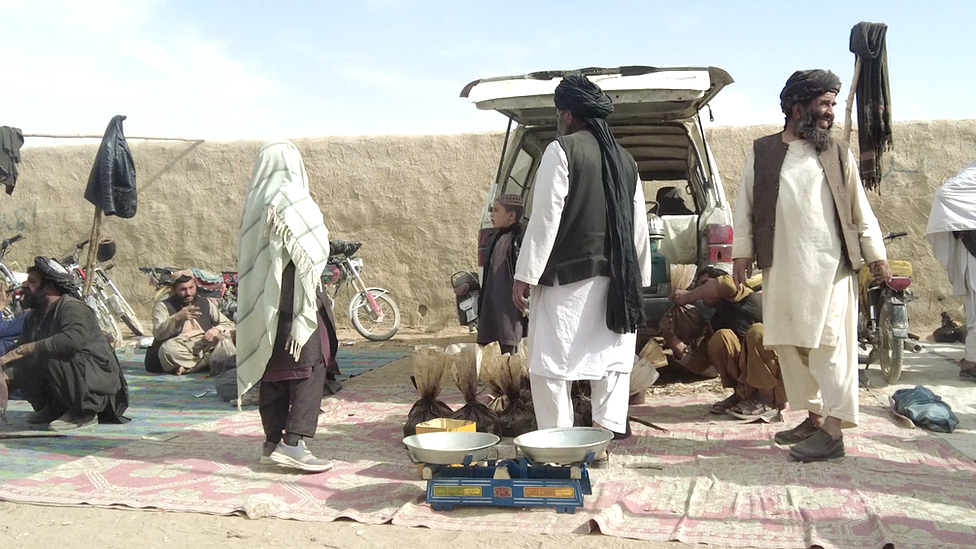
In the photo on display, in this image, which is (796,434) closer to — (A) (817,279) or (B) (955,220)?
(A) (817,279)

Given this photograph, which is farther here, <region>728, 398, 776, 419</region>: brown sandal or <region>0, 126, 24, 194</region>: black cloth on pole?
<region>0, 126, 24, 194</region>: black cloth on pole

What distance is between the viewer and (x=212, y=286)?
327 inches

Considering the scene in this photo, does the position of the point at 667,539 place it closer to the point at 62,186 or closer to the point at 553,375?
the point at 553,375

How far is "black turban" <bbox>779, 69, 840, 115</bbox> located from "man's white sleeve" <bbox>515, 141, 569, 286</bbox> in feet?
3.67

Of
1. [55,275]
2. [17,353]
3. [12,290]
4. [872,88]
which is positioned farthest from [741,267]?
[12,290]

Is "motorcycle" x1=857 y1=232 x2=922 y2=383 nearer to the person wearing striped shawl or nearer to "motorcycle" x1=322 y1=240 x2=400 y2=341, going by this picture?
the person wearing striped shawl

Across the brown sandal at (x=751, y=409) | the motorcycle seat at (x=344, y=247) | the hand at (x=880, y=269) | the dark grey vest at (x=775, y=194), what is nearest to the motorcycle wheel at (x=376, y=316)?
the motorcycle seat at (x=344, y=247)

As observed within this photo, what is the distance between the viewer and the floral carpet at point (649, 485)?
2943mm

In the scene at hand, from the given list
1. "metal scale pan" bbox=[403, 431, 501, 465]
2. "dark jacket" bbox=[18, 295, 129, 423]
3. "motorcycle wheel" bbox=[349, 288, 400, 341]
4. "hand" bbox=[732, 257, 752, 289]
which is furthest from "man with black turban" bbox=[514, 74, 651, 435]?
"motorcycle wheel" bbox=[349, 288, 400, 341]

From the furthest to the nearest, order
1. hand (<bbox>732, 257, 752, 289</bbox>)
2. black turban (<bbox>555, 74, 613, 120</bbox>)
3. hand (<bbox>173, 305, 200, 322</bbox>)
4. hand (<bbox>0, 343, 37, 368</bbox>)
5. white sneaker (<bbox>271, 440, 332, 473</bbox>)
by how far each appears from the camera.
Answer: hand (<bbox>173, 305, 200, 322</bbox>)
hand (<bbox>0, 343, 37, 368</bbox>)
hand (<bbox>732, 257, 752, 289</bbox>)
white sneaker (<bbox>271, 440, 332, 473</bbox>)
black turban (<bbox>555, 74, 613, 120</bbox>)

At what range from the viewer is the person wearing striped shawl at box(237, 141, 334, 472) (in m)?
3.83

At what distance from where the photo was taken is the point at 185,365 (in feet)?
23.6

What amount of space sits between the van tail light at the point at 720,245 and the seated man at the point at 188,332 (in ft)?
12.3

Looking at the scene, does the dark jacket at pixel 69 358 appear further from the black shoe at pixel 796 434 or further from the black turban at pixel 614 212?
the black shoe at pixel 796 434
